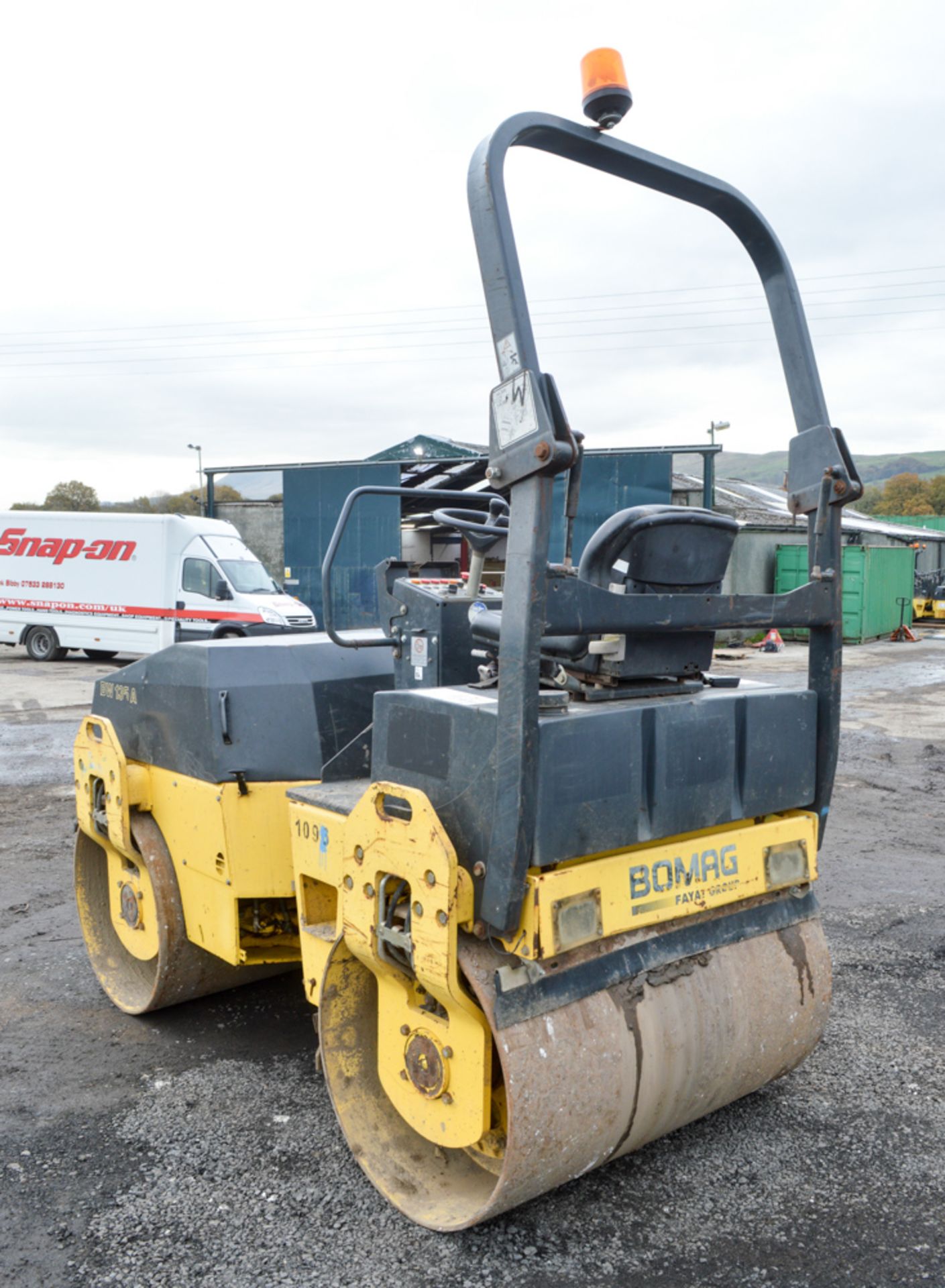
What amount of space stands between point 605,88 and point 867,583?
20467mm

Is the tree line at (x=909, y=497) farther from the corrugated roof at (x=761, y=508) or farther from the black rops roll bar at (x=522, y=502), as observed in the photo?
the black rops roll bar at (x=522, y=502)

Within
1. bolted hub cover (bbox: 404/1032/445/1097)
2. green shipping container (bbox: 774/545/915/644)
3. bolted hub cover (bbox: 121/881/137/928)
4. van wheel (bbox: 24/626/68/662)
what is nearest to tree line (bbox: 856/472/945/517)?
green shipping container (bbox: 774/545/915/644)

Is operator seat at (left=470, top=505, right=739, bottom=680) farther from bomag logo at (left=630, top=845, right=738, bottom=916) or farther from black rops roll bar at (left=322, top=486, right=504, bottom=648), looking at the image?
black rops roll bar at (left=322, top=486, right=504, bottom=648)

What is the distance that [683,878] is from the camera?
102 inches

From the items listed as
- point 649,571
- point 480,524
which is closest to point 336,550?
point 480,524

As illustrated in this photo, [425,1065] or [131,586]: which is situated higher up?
[131,586]

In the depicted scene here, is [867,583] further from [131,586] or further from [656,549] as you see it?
[656,549]

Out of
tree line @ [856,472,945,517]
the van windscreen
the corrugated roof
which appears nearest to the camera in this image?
the van windscreen

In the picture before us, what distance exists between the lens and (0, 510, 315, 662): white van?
16281mm

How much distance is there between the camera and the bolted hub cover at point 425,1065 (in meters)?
2.50

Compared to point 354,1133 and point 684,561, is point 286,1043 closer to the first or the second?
point 354,1133

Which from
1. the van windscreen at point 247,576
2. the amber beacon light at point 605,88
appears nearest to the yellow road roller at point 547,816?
the amber beacon light at point 605,88

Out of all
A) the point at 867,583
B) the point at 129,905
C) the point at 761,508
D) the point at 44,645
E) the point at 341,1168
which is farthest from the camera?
the point at 761,508

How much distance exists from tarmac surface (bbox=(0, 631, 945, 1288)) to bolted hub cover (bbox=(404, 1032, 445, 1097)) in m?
0.35
